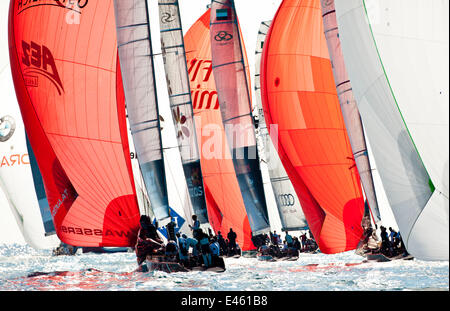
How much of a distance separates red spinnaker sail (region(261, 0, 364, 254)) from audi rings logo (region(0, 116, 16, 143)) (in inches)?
184

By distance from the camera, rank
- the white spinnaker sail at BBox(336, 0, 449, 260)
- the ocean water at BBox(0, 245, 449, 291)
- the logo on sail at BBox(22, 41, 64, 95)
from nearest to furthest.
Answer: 1. the white spinnaker sail at BBox(336, 0, 449, 260)
2. the ocean water at BBox(0, 245, 449, 291)
3. the logo on sail at BBox(22, 41, 64, 95)

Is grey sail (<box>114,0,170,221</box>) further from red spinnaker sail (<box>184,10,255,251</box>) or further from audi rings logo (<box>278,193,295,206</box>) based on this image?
audi rings logo (<box>278,193,295,206</box>)

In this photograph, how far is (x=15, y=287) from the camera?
7.20 m

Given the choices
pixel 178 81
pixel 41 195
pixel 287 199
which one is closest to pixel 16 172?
pixel 41 195

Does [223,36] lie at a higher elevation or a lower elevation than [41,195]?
higher

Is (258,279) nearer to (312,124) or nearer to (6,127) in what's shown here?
(312,124)

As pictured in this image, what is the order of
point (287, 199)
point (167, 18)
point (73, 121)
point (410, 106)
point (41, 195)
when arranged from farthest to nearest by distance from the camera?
point (287, 199) → point (167, 18) → point (41, 195) → point (73, 121) → point (410, 106)

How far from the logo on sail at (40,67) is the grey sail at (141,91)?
1.24 m

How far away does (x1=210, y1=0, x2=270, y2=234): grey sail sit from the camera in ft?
39.2

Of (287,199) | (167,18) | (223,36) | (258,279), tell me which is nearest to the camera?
(258,279)

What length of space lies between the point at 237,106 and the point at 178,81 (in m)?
1.21

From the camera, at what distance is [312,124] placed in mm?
9836

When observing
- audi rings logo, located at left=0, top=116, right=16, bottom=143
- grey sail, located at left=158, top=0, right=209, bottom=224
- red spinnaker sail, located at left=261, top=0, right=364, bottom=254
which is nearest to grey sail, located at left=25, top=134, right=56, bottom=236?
audi rings logo, located at left=0, top=116, right=16, bottom=143
